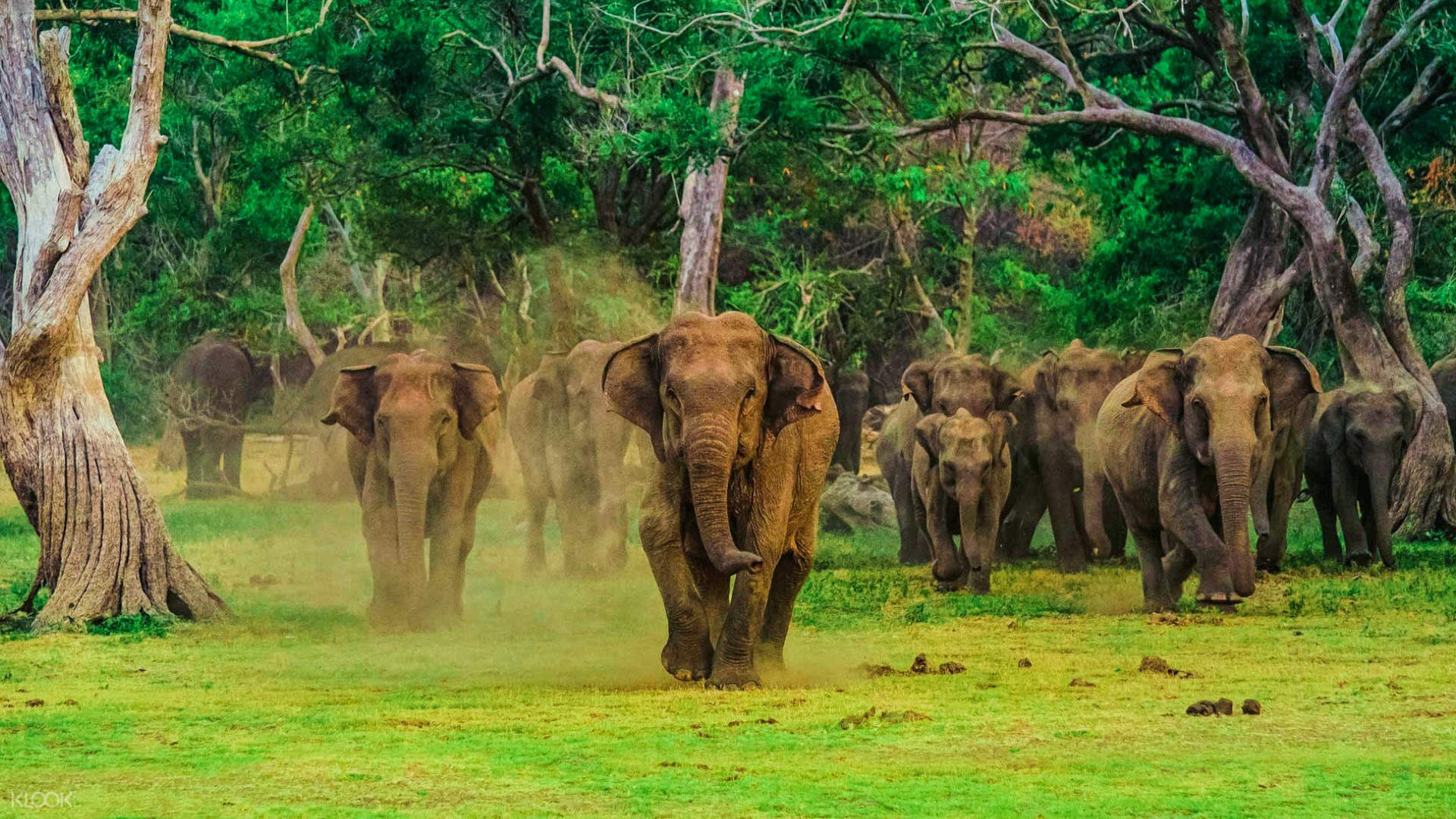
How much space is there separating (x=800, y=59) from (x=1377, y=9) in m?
6.42

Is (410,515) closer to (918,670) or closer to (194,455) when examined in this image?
(918,670)

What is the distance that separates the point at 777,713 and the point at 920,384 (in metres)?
9.53

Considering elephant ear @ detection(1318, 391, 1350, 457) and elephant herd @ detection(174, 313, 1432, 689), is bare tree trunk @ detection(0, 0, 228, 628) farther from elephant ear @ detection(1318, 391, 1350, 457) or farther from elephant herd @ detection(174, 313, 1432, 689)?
elephant ear @ detection(1318, 391, 1350, 457)

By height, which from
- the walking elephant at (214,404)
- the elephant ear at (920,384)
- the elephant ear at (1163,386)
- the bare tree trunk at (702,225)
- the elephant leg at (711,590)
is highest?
the bare tree trunk at (702,225)

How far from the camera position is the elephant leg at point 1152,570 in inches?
633

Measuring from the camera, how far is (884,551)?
23.4 meters

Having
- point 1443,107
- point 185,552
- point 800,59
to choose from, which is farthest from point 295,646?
point 1443,107

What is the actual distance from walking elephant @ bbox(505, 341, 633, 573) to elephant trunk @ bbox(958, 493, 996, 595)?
14.0 ft

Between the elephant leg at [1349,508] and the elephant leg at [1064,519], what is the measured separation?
2486 millimetres

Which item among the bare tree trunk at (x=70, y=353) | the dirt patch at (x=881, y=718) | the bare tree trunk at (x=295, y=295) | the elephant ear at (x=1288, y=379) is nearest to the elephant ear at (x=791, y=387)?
the dirt patch at (x=881, y=718)

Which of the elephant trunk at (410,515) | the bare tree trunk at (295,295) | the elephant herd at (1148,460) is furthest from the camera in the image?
the bare tree trunk at (295,295)

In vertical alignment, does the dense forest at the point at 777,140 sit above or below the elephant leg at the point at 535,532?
above

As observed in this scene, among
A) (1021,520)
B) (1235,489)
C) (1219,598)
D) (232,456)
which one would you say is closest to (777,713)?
(1235,489)

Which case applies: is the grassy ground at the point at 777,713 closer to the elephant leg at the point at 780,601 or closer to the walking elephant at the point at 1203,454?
the elephant leg at the point at 780,601
